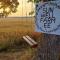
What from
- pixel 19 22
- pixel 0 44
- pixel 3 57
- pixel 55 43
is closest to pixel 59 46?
pixel 55 43

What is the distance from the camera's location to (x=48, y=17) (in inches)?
183

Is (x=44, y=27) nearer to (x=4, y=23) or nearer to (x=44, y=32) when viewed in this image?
(x=44, y=32)

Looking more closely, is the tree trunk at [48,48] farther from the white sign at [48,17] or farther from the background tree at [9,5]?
the background tree at [9,5]

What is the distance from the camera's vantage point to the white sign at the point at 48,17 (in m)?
Answer: 4.57

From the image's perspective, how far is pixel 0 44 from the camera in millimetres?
9180

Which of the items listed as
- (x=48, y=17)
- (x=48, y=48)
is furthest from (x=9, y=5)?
(x=48, y=17)

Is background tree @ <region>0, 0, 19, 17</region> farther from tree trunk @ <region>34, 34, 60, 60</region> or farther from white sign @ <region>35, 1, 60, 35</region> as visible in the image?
white sign @ <region>35, 1, 60, 35</region>

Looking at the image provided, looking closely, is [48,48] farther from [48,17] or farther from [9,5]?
[9,5]

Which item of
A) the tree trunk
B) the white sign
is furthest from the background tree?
the white sign

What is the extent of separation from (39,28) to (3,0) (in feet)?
17.0

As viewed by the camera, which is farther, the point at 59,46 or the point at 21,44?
the point at 21,44

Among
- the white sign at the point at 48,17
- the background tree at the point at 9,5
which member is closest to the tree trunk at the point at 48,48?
the white sign at the point at 48,17

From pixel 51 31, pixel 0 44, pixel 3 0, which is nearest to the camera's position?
pixel 51 31

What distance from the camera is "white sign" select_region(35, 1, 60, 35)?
15.0 ft
